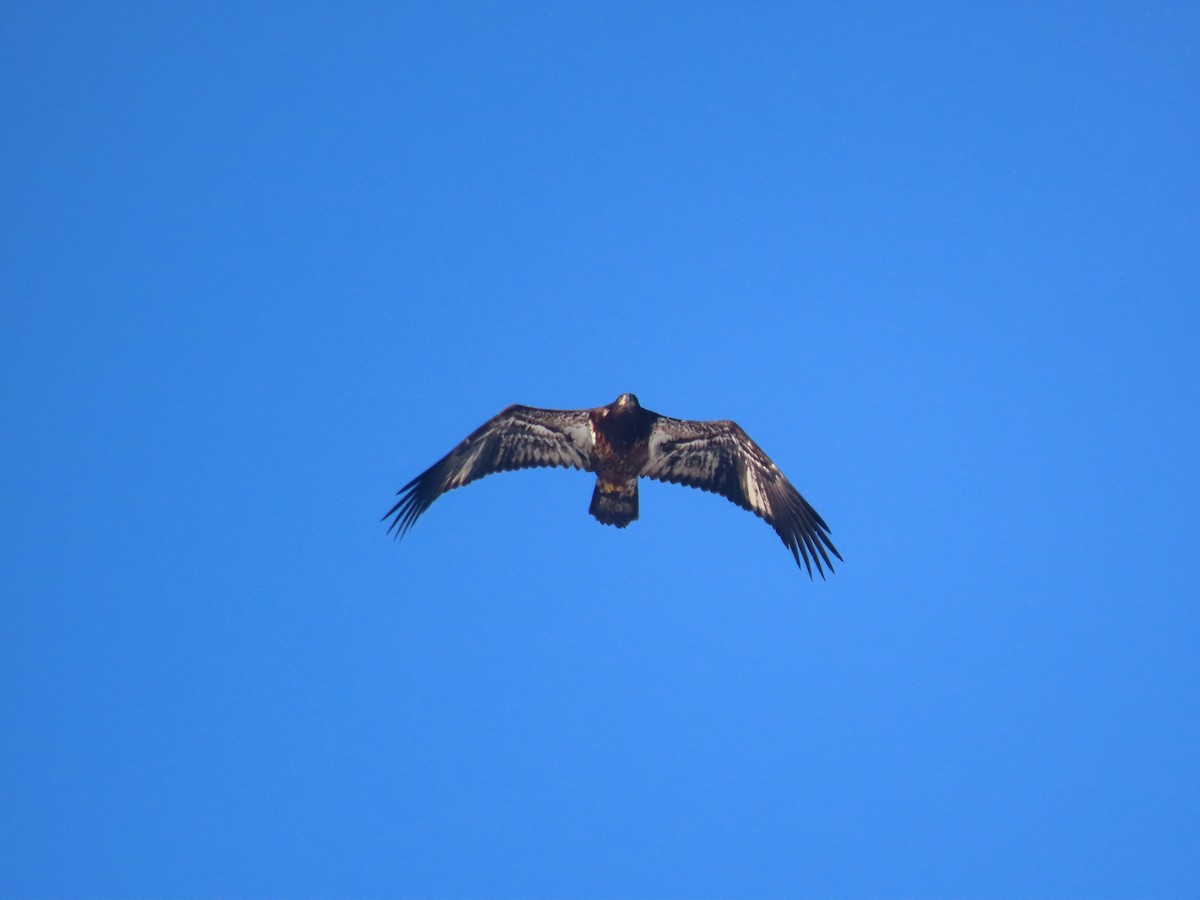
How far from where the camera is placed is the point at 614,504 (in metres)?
12.9

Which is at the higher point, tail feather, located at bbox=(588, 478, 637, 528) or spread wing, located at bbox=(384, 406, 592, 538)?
spread wing, located at bbox=(384, 406, 592, 538)

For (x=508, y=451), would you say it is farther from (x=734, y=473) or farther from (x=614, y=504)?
(x=734, y=473)

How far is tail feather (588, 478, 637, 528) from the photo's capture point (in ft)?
42.1

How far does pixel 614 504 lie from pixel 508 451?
5.56 ft

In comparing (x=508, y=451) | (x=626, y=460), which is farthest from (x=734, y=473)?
(x=508, y=451)

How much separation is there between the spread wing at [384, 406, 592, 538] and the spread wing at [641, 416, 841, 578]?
1.08 m

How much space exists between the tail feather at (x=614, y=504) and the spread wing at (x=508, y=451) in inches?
23.5

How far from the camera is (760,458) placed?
13.2m

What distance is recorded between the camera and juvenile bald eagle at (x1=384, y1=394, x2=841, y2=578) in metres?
12.8

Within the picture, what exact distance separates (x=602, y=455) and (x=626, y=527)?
40.3 inches

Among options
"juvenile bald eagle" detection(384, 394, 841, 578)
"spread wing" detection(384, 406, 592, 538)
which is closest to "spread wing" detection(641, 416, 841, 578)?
"juvenile bald eagle" detection(384, 394, 841, 578)

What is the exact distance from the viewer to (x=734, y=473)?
13430 mm

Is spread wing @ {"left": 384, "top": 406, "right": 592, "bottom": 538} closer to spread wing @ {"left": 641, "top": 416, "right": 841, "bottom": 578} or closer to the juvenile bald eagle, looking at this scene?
the juvenile bald eagle

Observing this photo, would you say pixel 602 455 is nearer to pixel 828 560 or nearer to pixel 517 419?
pixel 517 419
